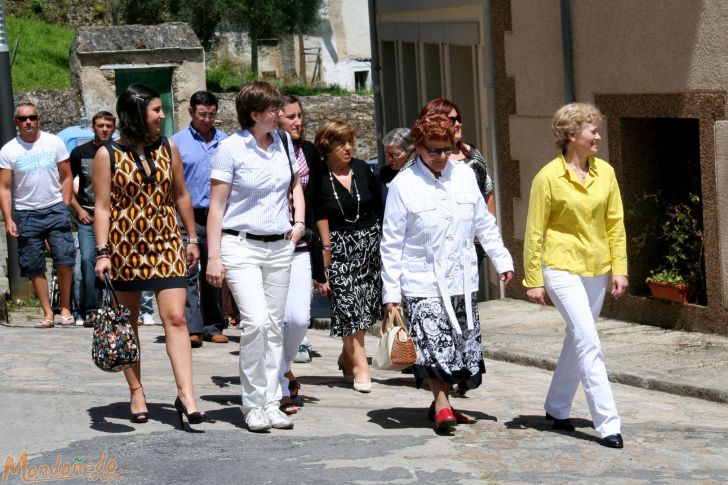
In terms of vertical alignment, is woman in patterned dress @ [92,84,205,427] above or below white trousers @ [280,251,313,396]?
above

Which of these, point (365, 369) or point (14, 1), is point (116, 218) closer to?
point (365, 369)

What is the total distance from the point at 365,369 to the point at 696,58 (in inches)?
148

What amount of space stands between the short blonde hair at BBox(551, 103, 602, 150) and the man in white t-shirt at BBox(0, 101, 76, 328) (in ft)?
18.8

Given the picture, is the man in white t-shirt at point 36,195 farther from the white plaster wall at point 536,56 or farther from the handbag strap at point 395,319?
the handbag strap at point 395,319

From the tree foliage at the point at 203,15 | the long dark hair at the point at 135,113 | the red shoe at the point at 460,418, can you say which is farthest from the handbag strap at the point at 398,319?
the tree foliage at the point at 203,15

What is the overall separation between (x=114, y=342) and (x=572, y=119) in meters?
2.66

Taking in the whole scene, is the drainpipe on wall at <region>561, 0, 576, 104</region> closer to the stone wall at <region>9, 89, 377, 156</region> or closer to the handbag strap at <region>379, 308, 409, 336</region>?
the handbag strap at <region>379, 308, 409, 336</region>

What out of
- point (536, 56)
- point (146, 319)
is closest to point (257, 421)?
point (146, 319)

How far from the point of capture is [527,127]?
13.1 m

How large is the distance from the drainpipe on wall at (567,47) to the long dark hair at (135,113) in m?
5.66

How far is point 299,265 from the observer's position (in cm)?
822

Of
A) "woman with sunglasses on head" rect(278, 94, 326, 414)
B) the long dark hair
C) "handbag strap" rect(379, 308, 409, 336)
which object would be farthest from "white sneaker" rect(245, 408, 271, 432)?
the long dark hair

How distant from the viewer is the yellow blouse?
7410 mm

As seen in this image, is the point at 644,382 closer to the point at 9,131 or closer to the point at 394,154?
the point at 394,154
